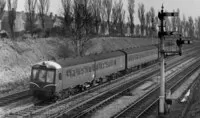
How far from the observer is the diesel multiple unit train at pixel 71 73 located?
73.8 ft

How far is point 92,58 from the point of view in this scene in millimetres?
29078

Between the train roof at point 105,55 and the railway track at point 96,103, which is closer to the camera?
the railway track at point 96,103

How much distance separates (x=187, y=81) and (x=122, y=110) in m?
15.7

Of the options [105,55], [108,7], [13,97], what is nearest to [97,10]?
[108,7]

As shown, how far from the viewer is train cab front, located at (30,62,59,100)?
22375 mm

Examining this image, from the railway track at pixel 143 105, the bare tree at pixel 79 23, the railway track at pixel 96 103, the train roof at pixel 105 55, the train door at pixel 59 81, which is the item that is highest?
the bare tree at pixel 79 23

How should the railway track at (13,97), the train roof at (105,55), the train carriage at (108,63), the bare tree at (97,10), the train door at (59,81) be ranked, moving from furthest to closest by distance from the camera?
1. the bare tree at (97,10)
2. the train roof at (105,55)
3. the train carriage at (108,63)
4. the railway track at (13,97)
5. the train door at (59,81)

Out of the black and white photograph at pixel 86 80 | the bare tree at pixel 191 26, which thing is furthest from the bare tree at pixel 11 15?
the bare tree at pixel 191 26

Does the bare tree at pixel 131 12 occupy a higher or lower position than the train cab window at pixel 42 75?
higher

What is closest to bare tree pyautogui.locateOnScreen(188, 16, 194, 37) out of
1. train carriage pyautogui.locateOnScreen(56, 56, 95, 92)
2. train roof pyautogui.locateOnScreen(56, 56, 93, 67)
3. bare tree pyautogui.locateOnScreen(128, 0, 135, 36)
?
bare tree pyautogui.locateOnScreen(128, 0, 135, 36)

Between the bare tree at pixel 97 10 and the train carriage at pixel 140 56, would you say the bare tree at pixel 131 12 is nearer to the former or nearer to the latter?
the bare tree at pixel 97 10

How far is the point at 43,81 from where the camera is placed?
74.1 ft

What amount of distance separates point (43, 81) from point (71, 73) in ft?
9.04

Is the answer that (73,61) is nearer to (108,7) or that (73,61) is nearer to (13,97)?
(13,97)
